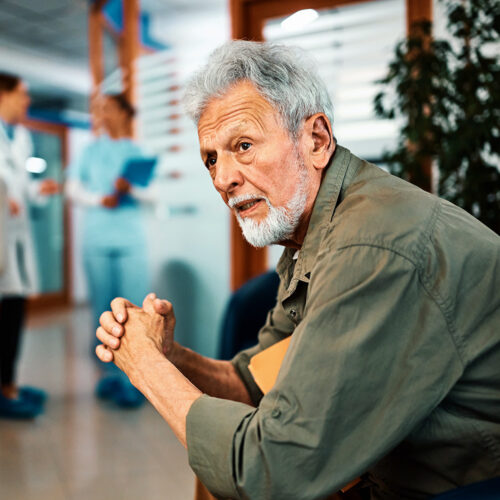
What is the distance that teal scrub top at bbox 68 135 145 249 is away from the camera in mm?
3326

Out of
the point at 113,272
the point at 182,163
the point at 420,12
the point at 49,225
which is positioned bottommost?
the point at 113,272

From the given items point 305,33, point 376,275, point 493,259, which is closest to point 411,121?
point 305,33

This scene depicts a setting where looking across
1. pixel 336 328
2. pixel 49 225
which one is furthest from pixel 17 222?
pixel 49 225

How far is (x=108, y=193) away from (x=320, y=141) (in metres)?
2.47

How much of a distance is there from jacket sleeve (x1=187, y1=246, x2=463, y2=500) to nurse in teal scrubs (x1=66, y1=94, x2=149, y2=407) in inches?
106

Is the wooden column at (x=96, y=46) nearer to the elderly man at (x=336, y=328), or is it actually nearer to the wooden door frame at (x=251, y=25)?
the wooden door frame at (x=251, y=25)

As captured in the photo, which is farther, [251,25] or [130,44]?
[130,44]

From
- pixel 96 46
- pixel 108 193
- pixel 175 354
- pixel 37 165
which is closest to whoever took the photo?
pixel 175 354

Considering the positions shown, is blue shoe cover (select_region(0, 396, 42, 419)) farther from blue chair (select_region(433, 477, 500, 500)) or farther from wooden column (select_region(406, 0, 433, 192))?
blue chair (select_region(433, 477, 500, 500))

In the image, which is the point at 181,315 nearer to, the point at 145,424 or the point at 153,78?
the point at 145,424

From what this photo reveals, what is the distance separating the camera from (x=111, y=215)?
3320mm

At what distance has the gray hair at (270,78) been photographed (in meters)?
1.01

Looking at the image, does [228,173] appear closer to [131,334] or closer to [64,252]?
[131,334]

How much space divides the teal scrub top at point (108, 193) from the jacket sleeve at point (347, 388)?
2686 millimetres
